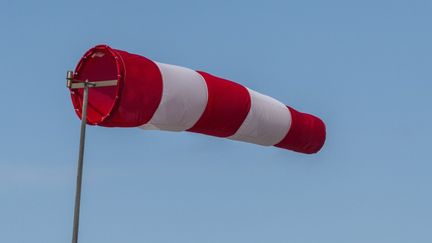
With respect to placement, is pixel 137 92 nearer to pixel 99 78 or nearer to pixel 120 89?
pixel 120 89

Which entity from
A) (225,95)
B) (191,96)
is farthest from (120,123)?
(225,95)

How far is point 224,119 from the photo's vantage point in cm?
2183

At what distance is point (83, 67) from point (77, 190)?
119 inches

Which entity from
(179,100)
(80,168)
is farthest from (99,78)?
(80,168)

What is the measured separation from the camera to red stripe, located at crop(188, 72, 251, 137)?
69.7 ft

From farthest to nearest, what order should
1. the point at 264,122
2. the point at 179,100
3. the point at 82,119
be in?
the point at 264,122 < the point at 179,100 < the point at 82,119

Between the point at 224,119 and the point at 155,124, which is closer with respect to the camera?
the point at 155,124

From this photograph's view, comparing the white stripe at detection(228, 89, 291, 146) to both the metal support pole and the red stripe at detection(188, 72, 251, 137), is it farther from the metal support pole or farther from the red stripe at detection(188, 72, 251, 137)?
the metal support pole

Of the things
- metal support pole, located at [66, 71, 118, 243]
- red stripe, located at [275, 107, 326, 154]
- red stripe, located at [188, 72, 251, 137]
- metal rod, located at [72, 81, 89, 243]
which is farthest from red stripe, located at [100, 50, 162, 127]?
red stripe, located at [275, 107, 326, 154]

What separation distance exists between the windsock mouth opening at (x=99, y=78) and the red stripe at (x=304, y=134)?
6692 mm

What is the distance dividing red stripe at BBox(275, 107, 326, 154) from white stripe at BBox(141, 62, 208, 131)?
4.40m

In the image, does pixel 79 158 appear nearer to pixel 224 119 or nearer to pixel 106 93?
pixel 106 93

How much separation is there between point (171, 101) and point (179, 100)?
11.2 inches

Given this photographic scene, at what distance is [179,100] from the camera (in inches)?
800
